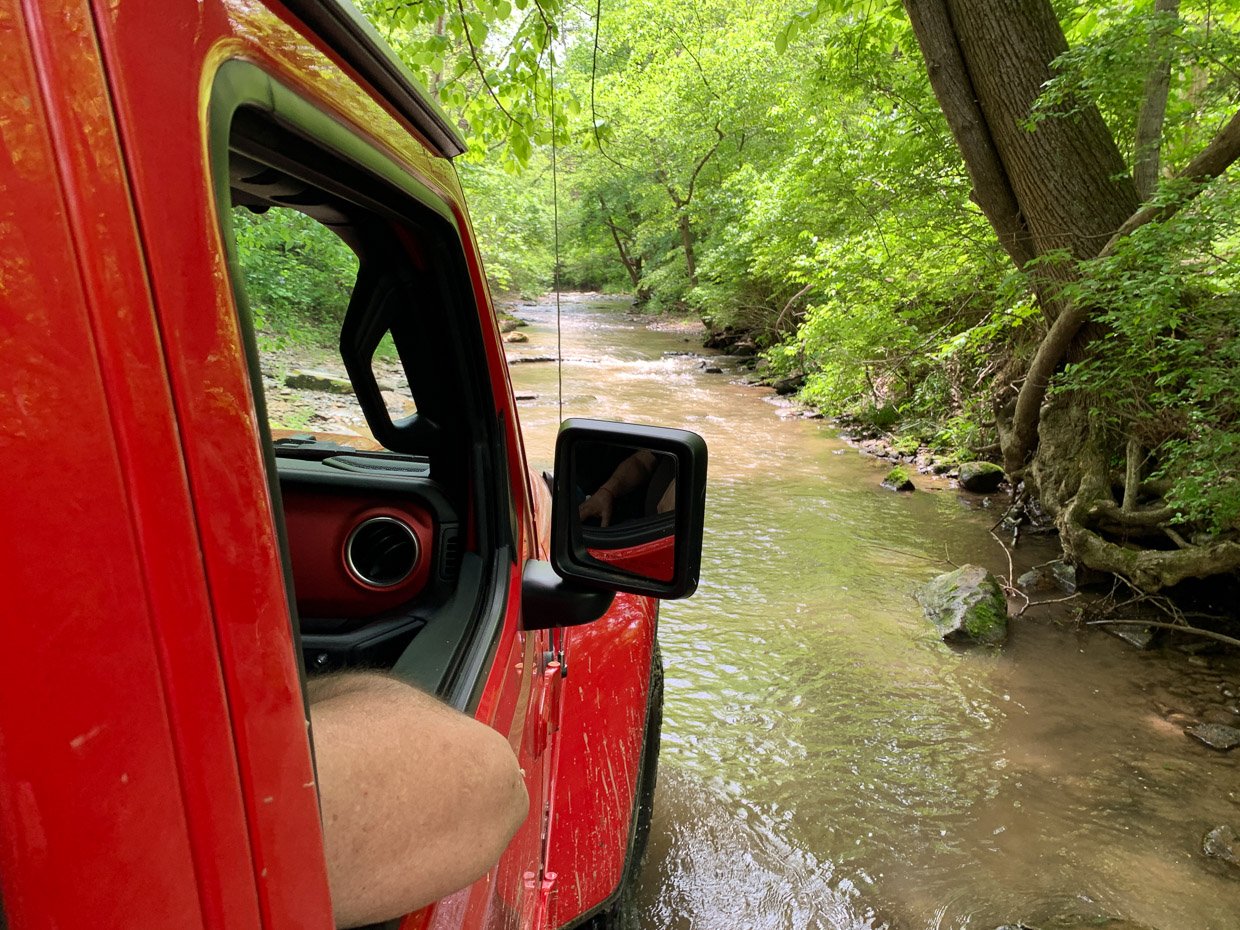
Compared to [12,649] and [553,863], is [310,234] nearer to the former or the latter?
[12,649]

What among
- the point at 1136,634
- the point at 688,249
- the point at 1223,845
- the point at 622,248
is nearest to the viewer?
the point at 1223,845

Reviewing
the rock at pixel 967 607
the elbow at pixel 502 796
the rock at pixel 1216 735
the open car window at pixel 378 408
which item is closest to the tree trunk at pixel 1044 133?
the rock at pixel 967 607

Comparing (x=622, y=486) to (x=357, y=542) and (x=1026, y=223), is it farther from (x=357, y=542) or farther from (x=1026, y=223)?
(x=1026, y=223)

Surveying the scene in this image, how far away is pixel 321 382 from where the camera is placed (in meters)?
1.84

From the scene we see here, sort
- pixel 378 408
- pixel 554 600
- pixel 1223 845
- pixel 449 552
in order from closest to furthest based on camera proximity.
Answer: pixel 554 600
pixel 449 552
pixel 378 408
pixel 1223 845

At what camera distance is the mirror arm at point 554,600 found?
4.76 feet

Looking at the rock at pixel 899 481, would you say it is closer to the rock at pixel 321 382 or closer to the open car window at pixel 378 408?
the open car window at pixel 378 408

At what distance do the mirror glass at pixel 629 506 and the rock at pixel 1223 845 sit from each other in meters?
3.21

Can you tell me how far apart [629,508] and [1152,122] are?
17.5 ft

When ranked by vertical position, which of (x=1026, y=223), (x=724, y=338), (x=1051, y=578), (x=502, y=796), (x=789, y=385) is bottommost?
(x=1051, y=578)

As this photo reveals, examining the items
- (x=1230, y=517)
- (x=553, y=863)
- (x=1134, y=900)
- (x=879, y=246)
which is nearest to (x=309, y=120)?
(x=553, y=863)

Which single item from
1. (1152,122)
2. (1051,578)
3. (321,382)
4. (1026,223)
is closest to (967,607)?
(1051,578)

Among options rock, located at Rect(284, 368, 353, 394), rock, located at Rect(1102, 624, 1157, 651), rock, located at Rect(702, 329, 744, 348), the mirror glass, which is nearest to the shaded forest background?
rock, located at Rect(284, 368, 353, 394)

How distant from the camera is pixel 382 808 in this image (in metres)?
0.74
